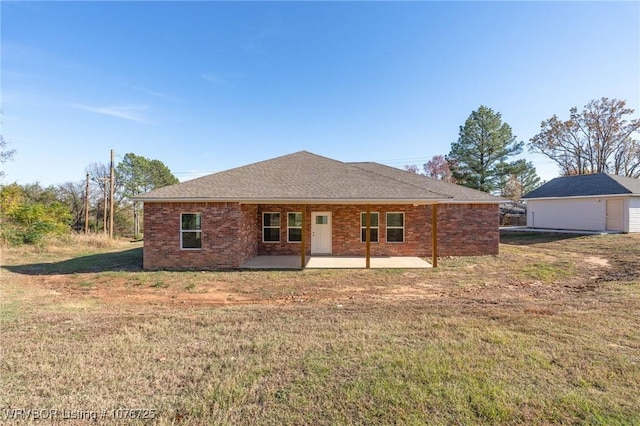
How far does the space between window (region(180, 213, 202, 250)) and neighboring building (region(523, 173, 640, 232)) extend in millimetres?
24998

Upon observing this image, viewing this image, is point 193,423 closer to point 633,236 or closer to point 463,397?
point 463,397

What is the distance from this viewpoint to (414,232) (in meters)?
13.1

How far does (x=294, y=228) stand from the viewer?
13.2 metres

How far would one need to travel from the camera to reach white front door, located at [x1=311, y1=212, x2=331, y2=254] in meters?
13.2

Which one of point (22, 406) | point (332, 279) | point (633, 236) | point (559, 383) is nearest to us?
point (22, 406)

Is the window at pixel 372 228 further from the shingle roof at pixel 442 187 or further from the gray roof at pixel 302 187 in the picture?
the shingle roof at pixel 442 187

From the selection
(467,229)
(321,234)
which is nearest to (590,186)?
(467,229)

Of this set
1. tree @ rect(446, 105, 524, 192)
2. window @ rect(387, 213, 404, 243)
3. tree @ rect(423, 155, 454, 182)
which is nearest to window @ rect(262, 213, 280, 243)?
window @ rect(387, 213, 404, 243)

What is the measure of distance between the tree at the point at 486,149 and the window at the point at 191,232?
83.1ft

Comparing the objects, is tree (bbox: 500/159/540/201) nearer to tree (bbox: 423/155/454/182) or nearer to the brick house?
tree (bbox: 423/155/454/182)

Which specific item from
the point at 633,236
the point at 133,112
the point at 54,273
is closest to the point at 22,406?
the point at 54,273

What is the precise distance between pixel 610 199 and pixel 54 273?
30590mm

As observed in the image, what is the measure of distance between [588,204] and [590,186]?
1.62m

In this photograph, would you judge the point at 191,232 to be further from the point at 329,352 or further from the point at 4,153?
the point at 4,153
